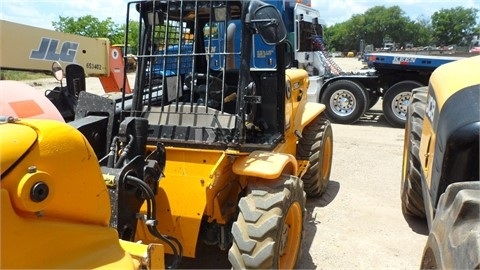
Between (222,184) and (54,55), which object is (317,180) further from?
(54,55)

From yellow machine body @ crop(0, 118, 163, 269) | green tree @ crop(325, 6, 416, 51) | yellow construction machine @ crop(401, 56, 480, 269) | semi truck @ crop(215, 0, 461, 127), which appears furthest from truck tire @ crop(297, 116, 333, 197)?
green tree @ crop(325, 6, 416, 51)

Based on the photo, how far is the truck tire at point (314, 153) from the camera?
197 inches

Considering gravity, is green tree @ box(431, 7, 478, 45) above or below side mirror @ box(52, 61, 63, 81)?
above

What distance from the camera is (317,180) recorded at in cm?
511

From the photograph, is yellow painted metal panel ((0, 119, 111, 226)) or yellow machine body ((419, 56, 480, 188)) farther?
yellow machine body ((419, 56, 480, 188))

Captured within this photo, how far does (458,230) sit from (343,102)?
29.5 feet

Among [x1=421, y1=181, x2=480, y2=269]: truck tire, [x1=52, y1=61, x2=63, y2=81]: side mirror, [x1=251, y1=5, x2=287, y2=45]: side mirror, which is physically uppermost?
[x1=251, y1=5, x2=287, y2=45]: side mirror

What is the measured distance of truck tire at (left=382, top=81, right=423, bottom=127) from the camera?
10.0 meters

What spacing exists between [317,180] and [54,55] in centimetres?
376

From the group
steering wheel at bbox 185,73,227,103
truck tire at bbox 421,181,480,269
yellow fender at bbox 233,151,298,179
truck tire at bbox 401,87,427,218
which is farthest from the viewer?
truck tire at bbox 401,87,427,218

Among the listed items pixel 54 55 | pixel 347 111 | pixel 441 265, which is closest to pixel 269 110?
pixel 441 265

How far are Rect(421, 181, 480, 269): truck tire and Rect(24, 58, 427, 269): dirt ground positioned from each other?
6.09 ft

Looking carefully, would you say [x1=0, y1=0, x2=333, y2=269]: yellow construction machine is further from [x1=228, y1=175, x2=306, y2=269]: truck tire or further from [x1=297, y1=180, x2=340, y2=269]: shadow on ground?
[x1=297, y1=180, x2=340, y2=269]: shadow on ground

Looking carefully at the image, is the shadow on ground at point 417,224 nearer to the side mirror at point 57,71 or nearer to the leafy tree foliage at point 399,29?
the side mirror at point 57,71
